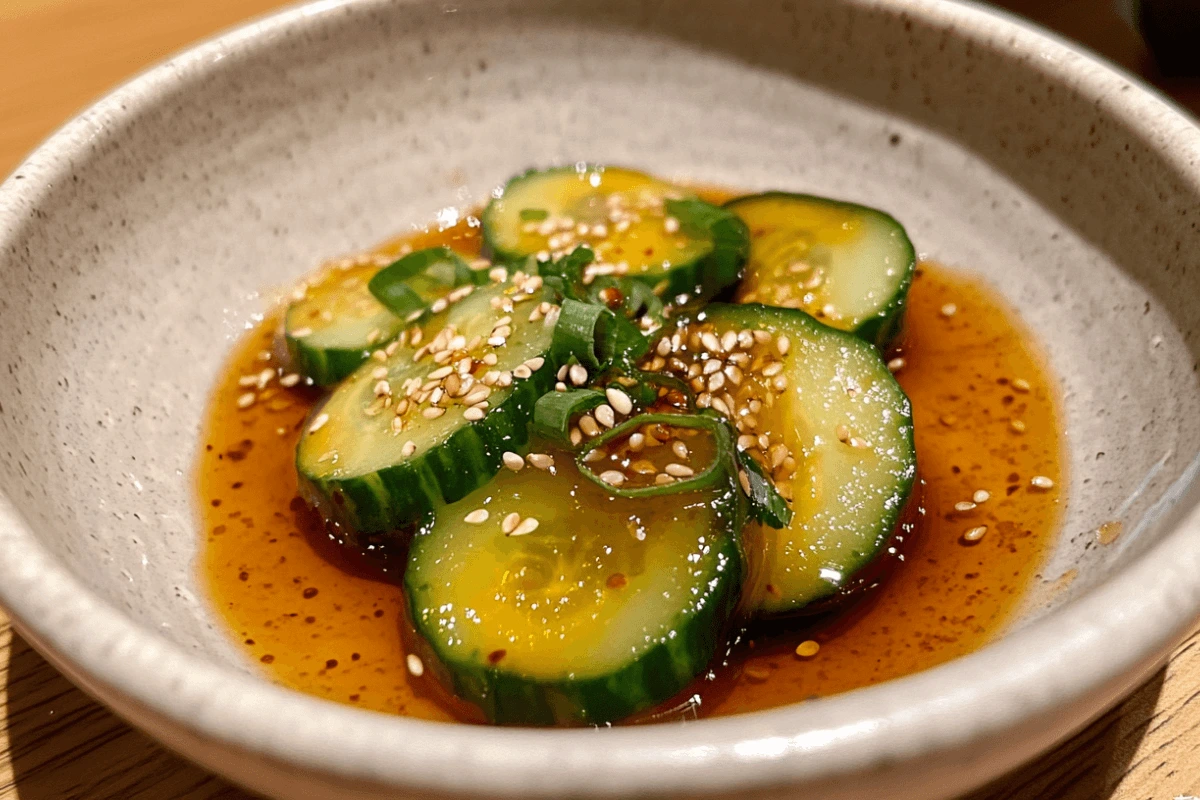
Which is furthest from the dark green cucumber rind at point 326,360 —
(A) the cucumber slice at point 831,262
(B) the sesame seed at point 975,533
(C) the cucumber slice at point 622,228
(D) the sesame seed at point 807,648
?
(B) the sesame seed at point 975,533

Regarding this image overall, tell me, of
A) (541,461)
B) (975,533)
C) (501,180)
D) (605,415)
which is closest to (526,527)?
(541,461)

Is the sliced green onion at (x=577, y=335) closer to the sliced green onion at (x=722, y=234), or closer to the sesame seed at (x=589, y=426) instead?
the sesame seed at (x=589, y=426)

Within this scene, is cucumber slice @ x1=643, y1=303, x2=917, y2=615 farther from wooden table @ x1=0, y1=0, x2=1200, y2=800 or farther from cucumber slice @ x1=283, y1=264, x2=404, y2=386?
cucumber slice @ x1=283, y1=264, x2=404, y2=386

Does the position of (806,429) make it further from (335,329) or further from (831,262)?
(335,329)

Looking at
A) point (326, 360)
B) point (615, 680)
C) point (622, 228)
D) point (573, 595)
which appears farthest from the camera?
point (622, 228)

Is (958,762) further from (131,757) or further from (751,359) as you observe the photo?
(131,757)

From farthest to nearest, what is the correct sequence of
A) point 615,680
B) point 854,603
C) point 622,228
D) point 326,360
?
point 622,228 → point 326,360 → point 854,603 → point 615,680

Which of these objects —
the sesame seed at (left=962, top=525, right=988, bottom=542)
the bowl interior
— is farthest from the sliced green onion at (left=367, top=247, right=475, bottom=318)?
the sesame seed at (left=962, top=525, right=988, bottom=542)
